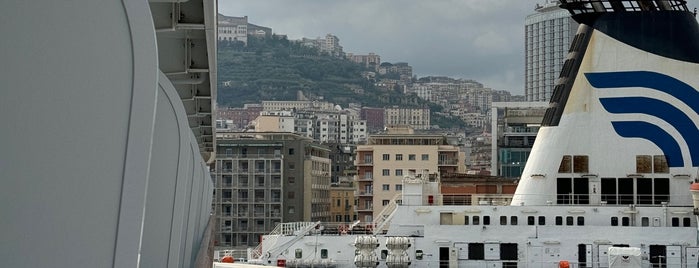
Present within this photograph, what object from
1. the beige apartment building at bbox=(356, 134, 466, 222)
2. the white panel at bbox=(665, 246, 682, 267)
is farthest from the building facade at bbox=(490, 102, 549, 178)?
A: the white panel at bbox=(665, 246, 682, 267)

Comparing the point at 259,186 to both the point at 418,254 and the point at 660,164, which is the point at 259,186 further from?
the point at 660,164

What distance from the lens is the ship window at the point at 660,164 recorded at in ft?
111

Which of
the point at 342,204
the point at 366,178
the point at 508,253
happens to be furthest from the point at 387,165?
the point at 508,253

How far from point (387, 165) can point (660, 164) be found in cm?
4672

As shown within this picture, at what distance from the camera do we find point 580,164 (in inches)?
1357

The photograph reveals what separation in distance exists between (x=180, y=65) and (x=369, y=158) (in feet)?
224

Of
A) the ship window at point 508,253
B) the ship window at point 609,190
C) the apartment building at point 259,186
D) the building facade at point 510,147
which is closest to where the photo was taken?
the ship window at point 508,253

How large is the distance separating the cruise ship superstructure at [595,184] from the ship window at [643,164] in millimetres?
31

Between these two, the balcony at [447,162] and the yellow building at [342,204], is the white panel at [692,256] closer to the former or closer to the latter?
the balcony at [447,162]

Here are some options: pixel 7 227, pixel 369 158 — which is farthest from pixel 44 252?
pixel 369 158

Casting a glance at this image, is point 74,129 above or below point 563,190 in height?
below

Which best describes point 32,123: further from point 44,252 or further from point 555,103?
point 555,103

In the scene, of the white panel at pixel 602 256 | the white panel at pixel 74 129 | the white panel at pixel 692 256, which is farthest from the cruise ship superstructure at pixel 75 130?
the white panel at pixel 692 256

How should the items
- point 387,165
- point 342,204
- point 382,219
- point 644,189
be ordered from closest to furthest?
point 644,189, point 382,219, point 387,165, point 342,204
